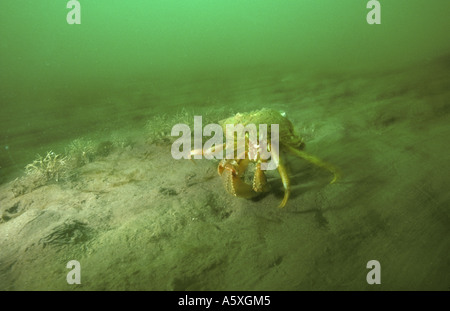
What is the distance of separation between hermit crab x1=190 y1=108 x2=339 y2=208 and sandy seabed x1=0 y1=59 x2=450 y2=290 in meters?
0.23

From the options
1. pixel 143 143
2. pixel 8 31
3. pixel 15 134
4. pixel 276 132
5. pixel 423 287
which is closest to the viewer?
pixel 423 287

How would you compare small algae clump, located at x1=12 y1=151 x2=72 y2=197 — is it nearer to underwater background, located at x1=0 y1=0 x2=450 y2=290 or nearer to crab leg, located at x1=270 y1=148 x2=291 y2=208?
underwater background, located at x1=0 y1=0 x2=450 y2=290

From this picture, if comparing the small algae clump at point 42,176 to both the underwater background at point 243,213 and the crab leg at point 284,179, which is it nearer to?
the underwater background at point 243,213

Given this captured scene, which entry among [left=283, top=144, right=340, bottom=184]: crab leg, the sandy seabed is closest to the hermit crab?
[left=283, top=144, right=340, bottom=184]: crab leg

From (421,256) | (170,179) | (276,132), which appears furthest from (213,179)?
(421,256)

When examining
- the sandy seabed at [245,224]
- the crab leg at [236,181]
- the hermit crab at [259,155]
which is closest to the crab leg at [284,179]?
the hermit crab at [259,155]

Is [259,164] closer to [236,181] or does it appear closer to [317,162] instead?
[236,181]

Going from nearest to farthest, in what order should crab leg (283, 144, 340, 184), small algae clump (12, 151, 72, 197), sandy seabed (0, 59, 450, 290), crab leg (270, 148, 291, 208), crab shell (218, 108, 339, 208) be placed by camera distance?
sandy seabed (0, 59, 450, 290) < crab leg (270, 148, 291, 208) < crab shell (218, 108, 339, 208) < crab leg (283, 144, 340, 184) < small algae clump (12, 151, 72, 197)

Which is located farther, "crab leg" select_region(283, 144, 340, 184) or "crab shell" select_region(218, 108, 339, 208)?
"crab leg" select_region(283, 144, 340, 184)

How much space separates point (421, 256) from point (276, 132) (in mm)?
2347

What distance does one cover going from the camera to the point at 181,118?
21.5 feet

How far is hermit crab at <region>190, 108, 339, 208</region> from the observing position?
11.6 feet

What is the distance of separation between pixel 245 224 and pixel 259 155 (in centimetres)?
103
